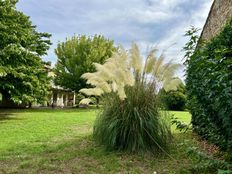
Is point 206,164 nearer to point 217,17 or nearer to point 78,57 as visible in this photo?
point 217,17

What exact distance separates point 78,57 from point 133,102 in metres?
17.8

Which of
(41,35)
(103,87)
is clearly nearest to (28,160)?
(103,87)

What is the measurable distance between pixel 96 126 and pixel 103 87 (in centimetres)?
80

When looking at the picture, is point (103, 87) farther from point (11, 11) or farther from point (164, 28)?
point (11, 11)

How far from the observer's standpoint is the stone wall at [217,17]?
586 cm

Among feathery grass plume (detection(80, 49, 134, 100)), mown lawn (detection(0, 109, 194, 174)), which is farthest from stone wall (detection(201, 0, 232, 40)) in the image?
mown lawn (detection(0, 109, 194, 174))

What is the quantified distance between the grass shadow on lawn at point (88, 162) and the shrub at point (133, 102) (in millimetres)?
242

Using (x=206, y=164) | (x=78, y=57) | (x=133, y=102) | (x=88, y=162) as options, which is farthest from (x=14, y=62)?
(x=206, y=164)

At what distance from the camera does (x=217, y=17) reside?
6.42m

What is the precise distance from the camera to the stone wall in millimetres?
5865

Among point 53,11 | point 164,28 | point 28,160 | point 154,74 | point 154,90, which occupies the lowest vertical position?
point 28,160

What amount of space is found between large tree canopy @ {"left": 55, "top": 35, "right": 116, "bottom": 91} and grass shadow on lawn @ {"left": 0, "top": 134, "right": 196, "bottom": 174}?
53.6ft

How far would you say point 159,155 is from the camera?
15.0 feet

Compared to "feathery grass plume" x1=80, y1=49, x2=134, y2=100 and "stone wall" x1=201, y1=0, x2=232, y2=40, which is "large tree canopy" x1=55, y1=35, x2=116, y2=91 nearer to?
"stone wall" x1=201, y1=0, x2=232, y2=40
